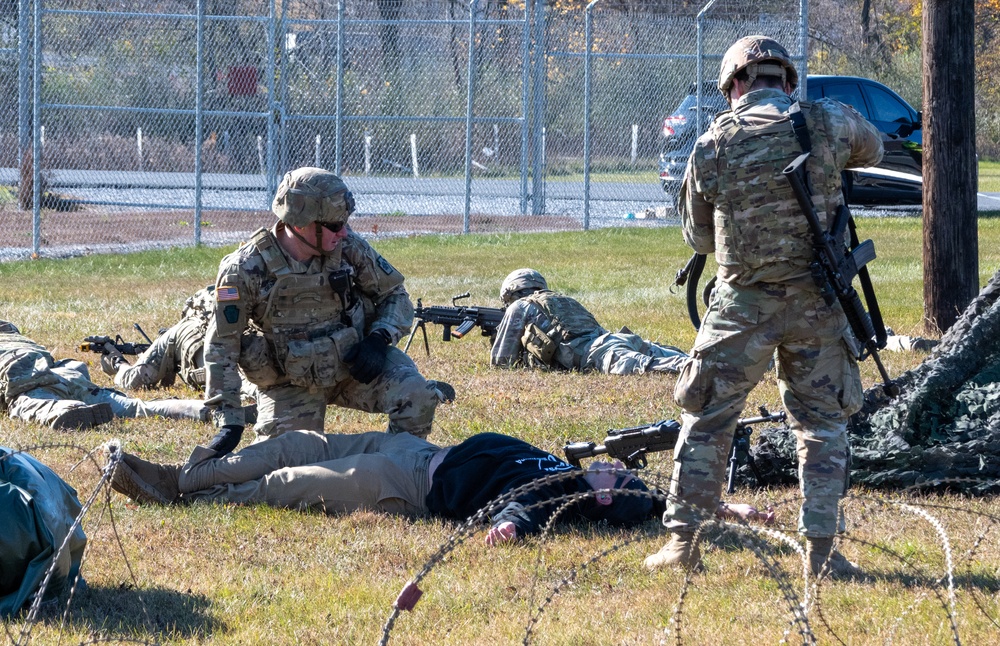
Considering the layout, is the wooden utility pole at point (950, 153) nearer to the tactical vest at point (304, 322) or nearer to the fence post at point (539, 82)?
the tactical vest at point (304, 322)

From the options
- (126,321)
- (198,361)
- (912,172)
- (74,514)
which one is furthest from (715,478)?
(912,172)

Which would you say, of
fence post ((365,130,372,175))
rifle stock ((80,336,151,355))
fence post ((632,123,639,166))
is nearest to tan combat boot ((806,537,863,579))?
rifle stock ((80,336,151,355))

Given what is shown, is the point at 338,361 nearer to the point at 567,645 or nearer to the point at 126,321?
the point at 567,645

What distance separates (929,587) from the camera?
430 centimetres

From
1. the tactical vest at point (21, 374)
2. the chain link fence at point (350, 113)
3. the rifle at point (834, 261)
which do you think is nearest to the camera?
the rifle at point (834, 261)

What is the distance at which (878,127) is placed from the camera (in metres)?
20.6

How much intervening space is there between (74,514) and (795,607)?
101 inches

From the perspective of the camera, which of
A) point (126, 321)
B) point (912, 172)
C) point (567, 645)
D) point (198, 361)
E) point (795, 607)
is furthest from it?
point (912, 172)

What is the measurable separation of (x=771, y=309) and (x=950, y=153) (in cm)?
559

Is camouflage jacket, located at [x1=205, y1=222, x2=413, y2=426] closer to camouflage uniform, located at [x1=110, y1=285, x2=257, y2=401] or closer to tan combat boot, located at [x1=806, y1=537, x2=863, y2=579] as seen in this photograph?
camouflage uniform, located at [x1=110, y1=285, x2=257, y2=401]

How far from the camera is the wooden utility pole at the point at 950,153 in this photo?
9.02 meters

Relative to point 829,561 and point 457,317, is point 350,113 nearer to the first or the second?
point 457,317

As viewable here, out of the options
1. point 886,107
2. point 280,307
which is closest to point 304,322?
point 280,307

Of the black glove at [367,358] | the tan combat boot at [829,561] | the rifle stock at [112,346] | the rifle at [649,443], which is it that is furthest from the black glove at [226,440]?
the rifle stock at [112,346]
